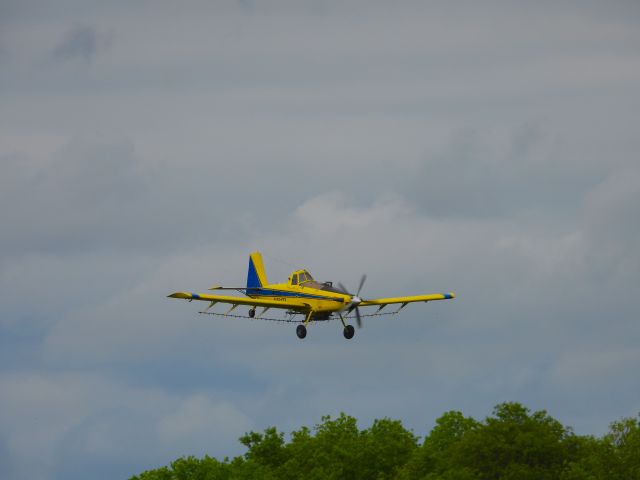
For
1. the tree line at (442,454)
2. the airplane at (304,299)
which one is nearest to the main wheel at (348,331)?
the airplane at (304,299)

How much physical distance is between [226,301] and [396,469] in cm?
3313

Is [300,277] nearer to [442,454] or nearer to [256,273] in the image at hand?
[256,273]

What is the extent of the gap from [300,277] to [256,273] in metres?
9.76

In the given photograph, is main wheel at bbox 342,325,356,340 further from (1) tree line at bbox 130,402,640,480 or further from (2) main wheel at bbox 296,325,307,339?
(1) tree line at bbox 130,402,640,480

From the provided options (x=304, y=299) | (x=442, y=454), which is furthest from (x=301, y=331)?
(x=442, y=454)

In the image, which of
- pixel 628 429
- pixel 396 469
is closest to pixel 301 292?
pixel 396 469

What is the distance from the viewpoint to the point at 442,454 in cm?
13838

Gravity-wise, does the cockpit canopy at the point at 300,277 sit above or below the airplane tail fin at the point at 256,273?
below

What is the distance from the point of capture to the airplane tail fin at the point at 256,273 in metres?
121

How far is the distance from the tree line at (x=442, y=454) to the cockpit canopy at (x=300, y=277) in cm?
2260

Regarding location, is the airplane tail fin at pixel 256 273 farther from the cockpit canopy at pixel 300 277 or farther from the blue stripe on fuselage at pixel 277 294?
the cockpit canopy at pixel 300 277

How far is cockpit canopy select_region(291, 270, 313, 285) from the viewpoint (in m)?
113

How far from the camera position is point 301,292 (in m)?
112

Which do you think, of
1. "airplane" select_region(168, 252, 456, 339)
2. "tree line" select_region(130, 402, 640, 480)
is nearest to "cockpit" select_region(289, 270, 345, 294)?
"airplane" select_region(168, 252, 456, 339)
